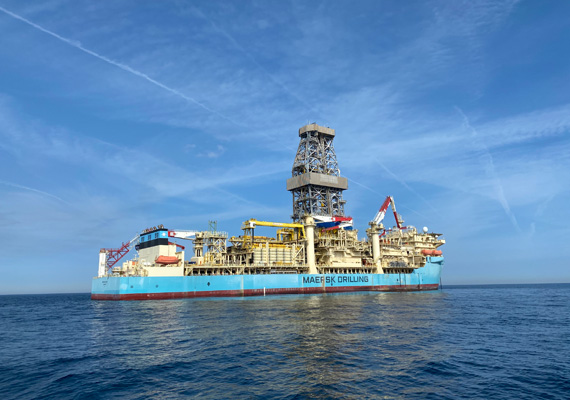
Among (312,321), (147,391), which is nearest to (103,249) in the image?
(312,321)

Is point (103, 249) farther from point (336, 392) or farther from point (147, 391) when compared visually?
point (336, 392)

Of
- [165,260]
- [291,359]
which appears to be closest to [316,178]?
[165,260]

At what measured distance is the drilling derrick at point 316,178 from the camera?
9425 cm

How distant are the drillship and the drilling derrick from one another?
0.27 m

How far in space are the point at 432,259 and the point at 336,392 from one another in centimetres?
8279

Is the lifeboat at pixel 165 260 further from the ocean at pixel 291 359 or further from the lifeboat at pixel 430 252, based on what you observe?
the lifeboat at pixel 430 252

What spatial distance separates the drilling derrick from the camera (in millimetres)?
94250

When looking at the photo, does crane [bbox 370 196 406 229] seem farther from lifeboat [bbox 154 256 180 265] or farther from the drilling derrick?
lifeboat [bbox 154 256 180 265]

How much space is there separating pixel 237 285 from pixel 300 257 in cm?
1693

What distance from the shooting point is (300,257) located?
78062mm

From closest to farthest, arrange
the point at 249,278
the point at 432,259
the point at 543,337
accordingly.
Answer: the point at 543,337, the point at 249,278, the point at 432,259

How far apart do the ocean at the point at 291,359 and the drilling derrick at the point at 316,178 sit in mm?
58520

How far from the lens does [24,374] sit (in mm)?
19719

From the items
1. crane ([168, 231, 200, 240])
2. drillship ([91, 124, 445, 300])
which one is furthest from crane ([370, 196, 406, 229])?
crane ([168, 231, 200, 240])
